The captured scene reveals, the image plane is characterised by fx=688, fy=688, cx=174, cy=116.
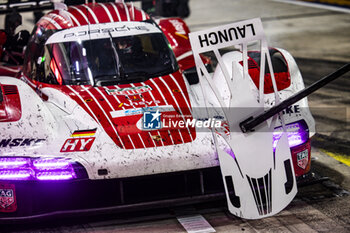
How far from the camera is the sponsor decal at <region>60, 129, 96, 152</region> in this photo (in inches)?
212

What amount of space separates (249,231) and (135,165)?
1.02m

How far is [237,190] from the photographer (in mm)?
5441

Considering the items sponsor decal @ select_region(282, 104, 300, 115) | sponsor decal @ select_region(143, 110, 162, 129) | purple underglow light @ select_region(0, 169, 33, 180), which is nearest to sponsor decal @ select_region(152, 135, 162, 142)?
sponsor decal @ select_region(143, 110, 162, 129)

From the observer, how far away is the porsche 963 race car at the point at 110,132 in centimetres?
532

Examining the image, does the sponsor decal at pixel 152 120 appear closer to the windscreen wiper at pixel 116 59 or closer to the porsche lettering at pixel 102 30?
the windscreen wiper at pixel 116 59

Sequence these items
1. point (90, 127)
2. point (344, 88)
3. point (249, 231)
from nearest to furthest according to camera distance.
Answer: point (249, 231)
point (90, 127)
point (344, 88)

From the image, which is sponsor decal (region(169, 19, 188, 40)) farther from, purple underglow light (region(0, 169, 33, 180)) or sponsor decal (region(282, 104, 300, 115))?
purple underglow light (region(0, 169, 33, 180))

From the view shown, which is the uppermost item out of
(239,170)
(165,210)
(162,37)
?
(162,37)

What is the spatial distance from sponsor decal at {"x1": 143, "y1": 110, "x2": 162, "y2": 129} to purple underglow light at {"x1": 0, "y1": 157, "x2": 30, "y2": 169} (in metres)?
1.00

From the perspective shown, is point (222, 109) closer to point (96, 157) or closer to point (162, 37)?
point (96, 157)

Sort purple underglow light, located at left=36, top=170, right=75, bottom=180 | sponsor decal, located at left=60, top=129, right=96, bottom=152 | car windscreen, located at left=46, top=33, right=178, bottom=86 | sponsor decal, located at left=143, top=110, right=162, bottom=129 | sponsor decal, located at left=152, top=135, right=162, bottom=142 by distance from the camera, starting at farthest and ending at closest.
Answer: car windscreen, located at left=46, top=33, right=178, bottom=86 < sponsor decal, located at left=143, top=110, right=162, bottom=129 < sponsor decal, located at left=152, top=135, right=162, bottom=142 < sponsor decal, located at left=60, top=129, right=96, bottom=152 < purple underglow light, located at left=36, top=170, right=75, bottom=180

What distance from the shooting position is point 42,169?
5.31 meters

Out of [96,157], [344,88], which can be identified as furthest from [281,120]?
[344,88]

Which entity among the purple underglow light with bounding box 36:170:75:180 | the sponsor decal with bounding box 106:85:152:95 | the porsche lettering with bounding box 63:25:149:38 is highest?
the porsche lettering with bounding box 63:25:149:38
